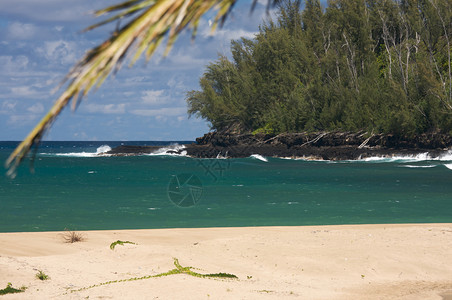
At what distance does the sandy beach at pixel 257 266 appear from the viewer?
7.50 m

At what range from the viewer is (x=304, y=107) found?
63031 millimetres

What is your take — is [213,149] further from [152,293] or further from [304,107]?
[152,293]

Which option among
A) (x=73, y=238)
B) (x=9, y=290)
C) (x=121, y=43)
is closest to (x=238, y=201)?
(x=73, y=238)

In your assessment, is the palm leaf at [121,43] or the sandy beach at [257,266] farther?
the sandy beach at [257,266]

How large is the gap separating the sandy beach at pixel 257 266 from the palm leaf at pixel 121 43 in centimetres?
553

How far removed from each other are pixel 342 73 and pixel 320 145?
326 inches

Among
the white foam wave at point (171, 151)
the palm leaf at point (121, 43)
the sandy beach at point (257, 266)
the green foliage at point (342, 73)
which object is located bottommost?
the sandy beach at point (257, 266)

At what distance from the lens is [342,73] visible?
198ft

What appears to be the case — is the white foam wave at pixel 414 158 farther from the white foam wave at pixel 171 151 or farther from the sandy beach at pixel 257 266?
the sandy beach at pixel 257 266

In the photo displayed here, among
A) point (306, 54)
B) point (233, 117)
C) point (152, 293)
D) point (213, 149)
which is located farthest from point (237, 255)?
point (233, 117)

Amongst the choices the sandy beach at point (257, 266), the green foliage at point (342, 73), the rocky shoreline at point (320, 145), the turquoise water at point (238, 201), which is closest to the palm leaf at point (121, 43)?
the sandy beach at point (257, 266)

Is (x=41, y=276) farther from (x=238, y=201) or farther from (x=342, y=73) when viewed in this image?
(x=342, y=73)

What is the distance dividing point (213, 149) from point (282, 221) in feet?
173

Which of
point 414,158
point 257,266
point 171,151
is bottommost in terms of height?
point 414,158
